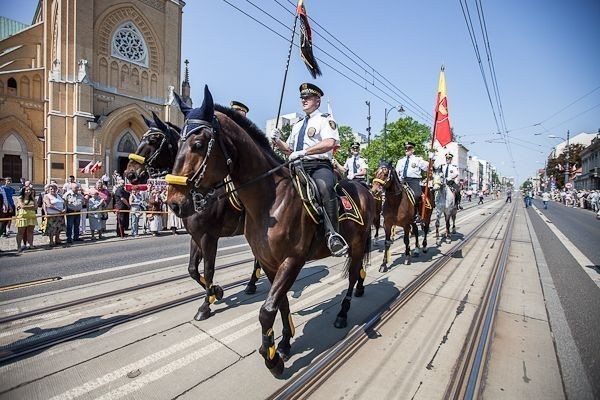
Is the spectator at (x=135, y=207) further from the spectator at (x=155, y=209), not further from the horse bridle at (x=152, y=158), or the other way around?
the horse bridle at (x=152, y=158)

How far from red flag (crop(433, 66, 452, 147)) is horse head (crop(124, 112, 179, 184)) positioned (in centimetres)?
729

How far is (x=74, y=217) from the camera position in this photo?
9.84 meters

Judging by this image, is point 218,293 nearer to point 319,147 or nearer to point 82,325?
point 82,325

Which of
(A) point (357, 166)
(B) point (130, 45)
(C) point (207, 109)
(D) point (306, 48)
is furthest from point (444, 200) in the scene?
(B) point (130, 45)

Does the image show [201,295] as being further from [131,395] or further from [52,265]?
[52,265]

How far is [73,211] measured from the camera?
10.2m

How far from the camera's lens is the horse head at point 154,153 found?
481cm

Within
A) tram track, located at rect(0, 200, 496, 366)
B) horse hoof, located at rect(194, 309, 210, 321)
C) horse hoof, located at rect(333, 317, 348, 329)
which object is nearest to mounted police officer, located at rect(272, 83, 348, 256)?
horse hoof, located at rect(333, 317, 348, 329)

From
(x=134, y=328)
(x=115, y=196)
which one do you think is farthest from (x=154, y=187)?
(x=134, y=328)

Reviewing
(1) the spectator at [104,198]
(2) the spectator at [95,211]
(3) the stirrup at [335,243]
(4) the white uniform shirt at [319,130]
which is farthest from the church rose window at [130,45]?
(3) the stirrup at [335,243]

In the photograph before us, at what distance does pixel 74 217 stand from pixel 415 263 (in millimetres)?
11050

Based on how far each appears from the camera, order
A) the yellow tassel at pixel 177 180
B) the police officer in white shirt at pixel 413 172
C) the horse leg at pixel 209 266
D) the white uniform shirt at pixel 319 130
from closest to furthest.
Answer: the yellow tassel at pixel 177 180, the white uniform shirt at pixel 319 130, the horse leg at pixel 209 266, the police officer in white shirt at pixel 413 172

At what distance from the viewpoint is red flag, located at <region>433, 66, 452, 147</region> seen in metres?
8.45

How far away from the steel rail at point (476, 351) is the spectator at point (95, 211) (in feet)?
37.4
